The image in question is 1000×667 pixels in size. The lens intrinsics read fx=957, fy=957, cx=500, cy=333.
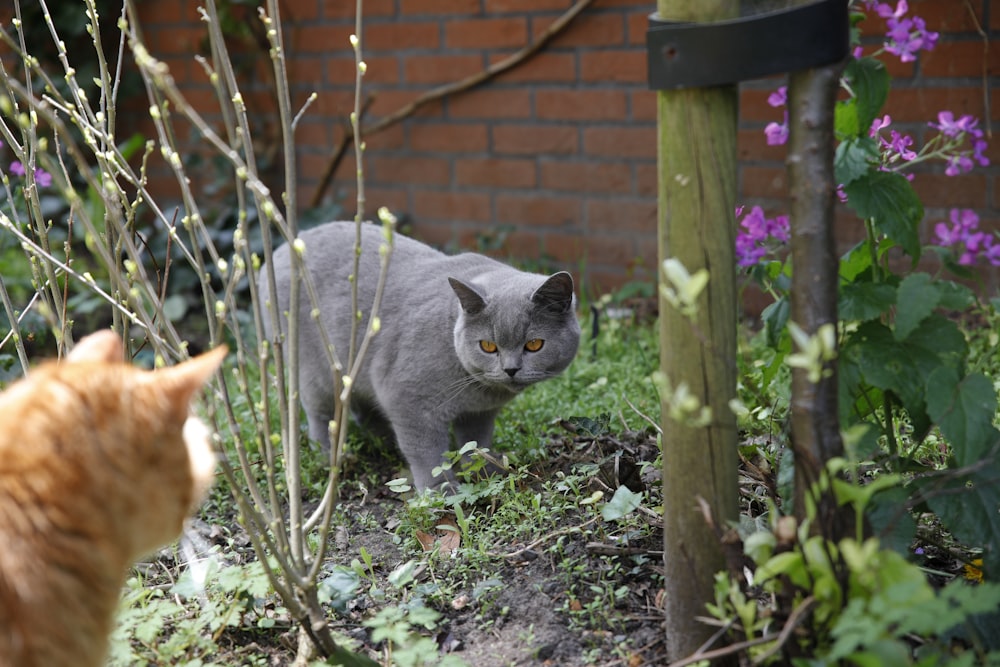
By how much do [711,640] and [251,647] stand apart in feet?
3.02

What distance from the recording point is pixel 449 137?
5020 millimetres

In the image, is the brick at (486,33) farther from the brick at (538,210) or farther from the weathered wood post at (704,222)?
the weathered wood post at (704,222)

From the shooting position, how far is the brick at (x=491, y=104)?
4762 millimetres

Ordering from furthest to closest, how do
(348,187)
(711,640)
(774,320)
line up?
(348,187) < (774,320) < (711,640)

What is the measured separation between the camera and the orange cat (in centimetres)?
134

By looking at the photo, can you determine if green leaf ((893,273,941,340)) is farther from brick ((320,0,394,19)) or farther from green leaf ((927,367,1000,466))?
brick ((320,0,394,19))

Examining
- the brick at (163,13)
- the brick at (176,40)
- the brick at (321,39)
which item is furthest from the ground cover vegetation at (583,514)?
the brick at (163,13)

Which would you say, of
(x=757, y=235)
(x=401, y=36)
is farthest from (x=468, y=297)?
(x=401, y=36)

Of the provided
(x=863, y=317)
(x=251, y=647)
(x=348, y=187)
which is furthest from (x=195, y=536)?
(x=348, y=187)

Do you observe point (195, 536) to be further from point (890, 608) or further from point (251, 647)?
point (890, 608)

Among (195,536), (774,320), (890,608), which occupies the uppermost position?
(774,320)

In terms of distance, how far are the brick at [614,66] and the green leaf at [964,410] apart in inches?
118

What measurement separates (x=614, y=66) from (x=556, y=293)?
2.07m

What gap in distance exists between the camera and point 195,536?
2.53 m
